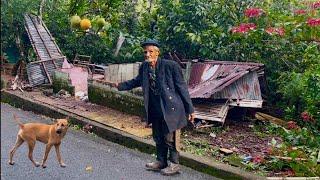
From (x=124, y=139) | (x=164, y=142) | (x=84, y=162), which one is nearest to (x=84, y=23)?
(x=124, y=139)

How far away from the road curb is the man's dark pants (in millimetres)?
371

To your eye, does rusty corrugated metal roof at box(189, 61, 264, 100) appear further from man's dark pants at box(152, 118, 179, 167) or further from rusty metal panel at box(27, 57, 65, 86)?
rusty metal panel at box(27, 57, 65, 86)

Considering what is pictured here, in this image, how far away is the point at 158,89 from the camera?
593 cm

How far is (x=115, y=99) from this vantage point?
894 centimetres

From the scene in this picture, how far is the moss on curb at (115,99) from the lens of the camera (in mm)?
8438

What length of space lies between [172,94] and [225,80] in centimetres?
245

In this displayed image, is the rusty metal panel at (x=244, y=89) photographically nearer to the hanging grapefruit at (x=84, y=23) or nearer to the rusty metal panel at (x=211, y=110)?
the rusty metal panel at (x=211, y=110)

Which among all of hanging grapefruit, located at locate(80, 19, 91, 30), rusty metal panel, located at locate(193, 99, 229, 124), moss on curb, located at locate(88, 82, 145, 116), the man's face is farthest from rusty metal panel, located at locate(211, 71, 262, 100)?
hanging grapefruit, located at locate(80, 19, 91, 30)

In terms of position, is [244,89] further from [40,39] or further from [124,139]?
[40,39]

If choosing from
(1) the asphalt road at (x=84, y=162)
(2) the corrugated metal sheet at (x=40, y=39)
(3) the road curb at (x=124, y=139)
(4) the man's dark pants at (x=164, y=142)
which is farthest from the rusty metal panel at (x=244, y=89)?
(2) the corrugated metal sheet at (x=40, y=39)

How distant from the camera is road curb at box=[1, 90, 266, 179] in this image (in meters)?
6.03

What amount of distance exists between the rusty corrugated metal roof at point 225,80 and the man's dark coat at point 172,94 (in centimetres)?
195

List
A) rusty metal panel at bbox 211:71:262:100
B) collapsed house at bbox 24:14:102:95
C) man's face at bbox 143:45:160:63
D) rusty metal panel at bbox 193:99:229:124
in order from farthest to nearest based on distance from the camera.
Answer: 1. collapsed house at bbox 24:14:102:95
2. rusty metal panel at bbox 211:71:262:100
3. rusty metal panel at bbox 193:99:229:124
4. man's face at bbox 143:45:160:63

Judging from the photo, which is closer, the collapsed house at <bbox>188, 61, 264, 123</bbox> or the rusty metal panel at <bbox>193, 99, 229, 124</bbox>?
the rusty metal panel at <bbox>193, 99, 229, 124</bbox>
